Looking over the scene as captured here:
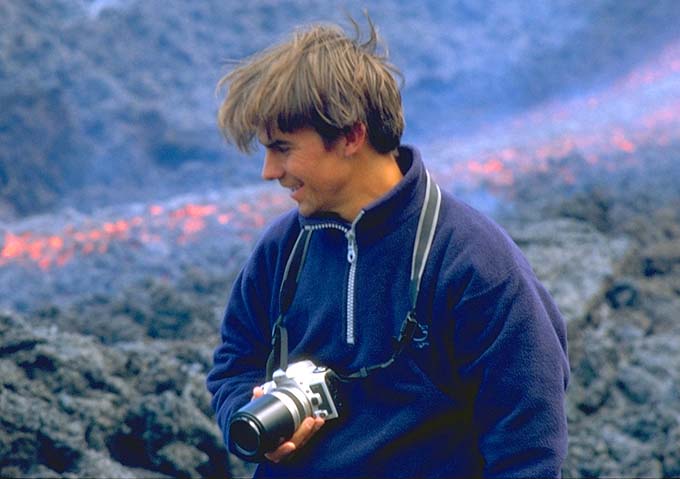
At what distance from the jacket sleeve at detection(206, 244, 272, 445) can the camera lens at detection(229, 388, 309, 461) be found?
0.29 m

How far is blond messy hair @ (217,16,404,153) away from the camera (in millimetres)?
2246

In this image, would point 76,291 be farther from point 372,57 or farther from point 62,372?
point 372,57

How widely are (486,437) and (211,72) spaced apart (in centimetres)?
1589

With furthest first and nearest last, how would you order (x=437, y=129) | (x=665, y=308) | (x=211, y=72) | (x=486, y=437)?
1. (x=437, y=129)
2. (x=211, y=72)
3. (x=665, y=308)
4. (x=486, y=437)

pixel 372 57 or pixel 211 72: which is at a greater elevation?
pixel 211 72

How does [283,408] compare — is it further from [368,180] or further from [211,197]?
[211,197]

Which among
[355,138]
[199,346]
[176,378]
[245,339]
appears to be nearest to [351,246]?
[355,138]

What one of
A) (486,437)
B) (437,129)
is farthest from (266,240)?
(437,129)

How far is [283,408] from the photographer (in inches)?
88.2

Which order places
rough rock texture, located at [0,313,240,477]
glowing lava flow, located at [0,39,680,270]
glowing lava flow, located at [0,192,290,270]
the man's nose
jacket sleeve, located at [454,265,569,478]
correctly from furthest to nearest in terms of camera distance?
glowing lava flow, located at [0,39,680,270]
glowing lava flow, located at [0,192,290,270]
rough rock texture, located at [0,313,240,477]
the man's nose
jacket sleeve, located at [454,265,569,478]

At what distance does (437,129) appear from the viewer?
20172mm

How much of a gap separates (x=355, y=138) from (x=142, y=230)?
7680 millimetres

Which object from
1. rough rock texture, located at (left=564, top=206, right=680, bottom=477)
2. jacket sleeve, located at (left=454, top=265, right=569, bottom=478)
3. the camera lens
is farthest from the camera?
rough rock texture, located at (left=564, top=206, right=680, bottom=477)

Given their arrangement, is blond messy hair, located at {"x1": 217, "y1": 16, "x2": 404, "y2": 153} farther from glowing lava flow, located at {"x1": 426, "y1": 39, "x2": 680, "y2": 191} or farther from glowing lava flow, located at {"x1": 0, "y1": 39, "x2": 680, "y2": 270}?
glowing lava flow, located at {"x1": 426, "y1": 39, "x2": 680, "y2": 191}
